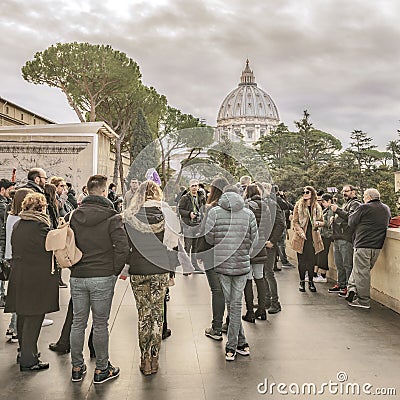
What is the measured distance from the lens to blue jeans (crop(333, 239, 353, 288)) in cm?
785

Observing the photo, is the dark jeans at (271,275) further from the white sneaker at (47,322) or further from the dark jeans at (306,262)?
the white sneaker at (47,322)

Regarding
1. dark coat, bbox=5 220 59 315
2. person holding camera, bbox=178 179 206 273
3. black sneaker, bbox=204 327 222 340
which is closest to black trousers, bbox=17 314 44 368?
dark coat, bbox=5 220 59 315

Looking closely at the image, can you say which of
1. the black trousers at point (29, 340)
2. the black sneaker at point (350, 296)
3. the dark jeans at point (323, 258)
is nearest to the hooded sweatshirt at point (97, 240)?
the black trousers at point (29, 340)

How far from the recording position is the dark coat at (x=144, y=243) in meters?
4.53

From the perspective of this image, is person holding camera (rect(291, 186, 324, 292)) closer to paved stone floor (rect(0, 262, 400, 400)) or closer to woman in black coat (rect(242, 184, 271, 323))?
paved stone floor (rect(0, 262, 400, 400))

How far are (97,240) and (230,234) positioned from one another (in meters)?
1.39

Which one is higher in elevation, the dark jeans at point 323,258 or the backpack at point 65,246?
the backpack at point 65,246

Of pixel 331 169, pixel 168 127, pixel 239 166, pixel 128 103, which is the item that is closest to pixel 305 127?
pixel 331 169

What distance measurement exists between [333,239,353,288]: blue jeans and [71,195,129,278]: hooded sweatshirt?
4.64 m

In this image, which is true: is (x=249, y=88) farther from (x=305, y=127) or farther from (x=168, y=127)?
(x=168, y=127)

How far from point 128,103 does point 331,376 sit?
34488 millimetres

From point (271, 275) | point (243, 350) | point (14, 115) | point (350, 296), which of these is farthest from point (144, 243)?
point (14, 115)

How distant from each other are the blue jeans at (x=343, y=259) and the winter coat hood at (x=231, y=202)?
11.3 feet

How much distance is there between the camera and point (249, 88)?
14662cm
